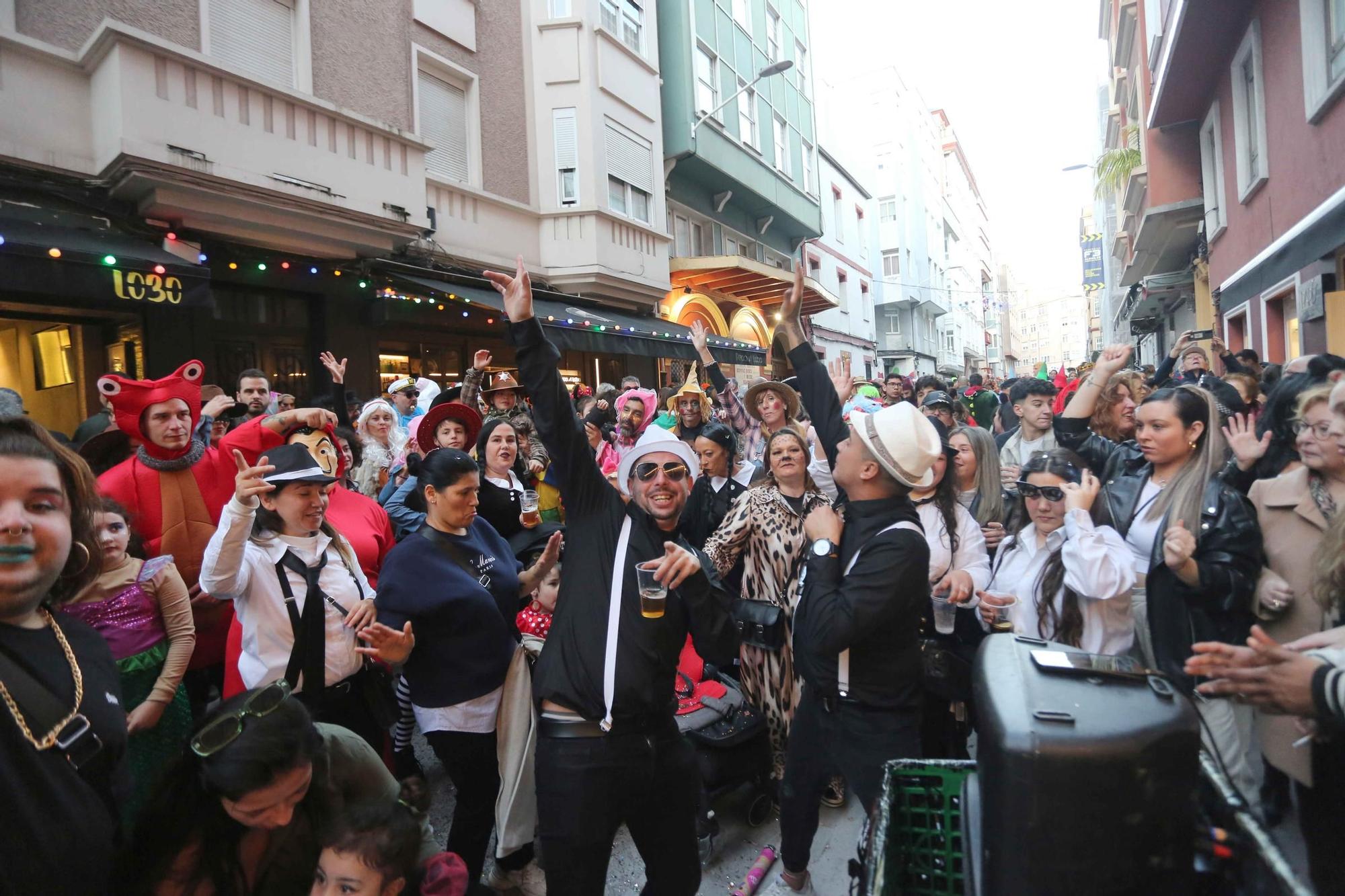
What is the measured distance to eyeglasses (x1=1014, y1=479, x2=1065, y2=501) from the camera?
2875 millimetres

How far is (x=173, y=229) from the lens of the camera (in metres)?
6.89

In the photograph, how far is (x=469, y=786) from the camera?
8.95 feet

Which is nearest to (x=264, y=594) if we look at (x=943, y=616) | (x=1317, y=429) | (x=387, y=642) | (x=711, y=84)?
(x=387, y=642)

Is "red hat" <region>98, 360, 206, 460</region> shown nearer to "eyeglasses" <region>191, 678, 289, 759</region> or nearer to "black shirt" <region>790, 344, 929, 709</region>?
"eyeglasses" <region>191, 678, 289, 759</region>

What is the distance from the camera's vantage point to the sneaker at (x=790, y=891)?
9.45ft

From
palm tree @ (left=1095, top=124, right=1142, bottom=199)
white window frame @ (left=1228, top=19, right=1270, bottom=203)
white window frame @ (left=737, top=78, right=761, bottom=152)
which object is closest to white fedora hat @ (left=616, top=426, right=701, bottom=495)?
white window frame @ (left=1228, top=19, right=1270, bottom=203)

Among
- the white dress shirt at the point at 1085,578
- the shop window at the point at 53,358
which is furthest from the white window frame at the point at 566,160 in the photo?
the white dress shirt at the point at 1085,578

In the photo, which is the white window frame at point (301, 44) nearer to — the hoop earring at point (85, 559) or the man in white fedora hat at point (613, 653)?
the man in white fedora hat at point (613, 653)

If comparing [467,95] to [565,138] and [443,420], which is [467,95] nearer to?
[565,138]

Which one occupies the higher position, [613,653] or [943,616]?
[613,653]

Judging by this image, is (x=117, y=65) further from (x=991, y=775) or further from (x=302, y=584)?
(x=991, y=775)

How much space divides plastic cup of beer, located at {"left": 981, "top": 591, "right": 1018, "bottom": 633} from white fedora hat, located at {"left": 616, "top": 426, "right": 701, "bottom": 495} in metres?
1.30

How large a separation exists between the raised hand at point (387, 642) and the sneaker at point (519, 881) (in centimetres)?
118

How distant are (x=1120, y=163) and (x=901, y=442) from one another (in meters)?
18.7
